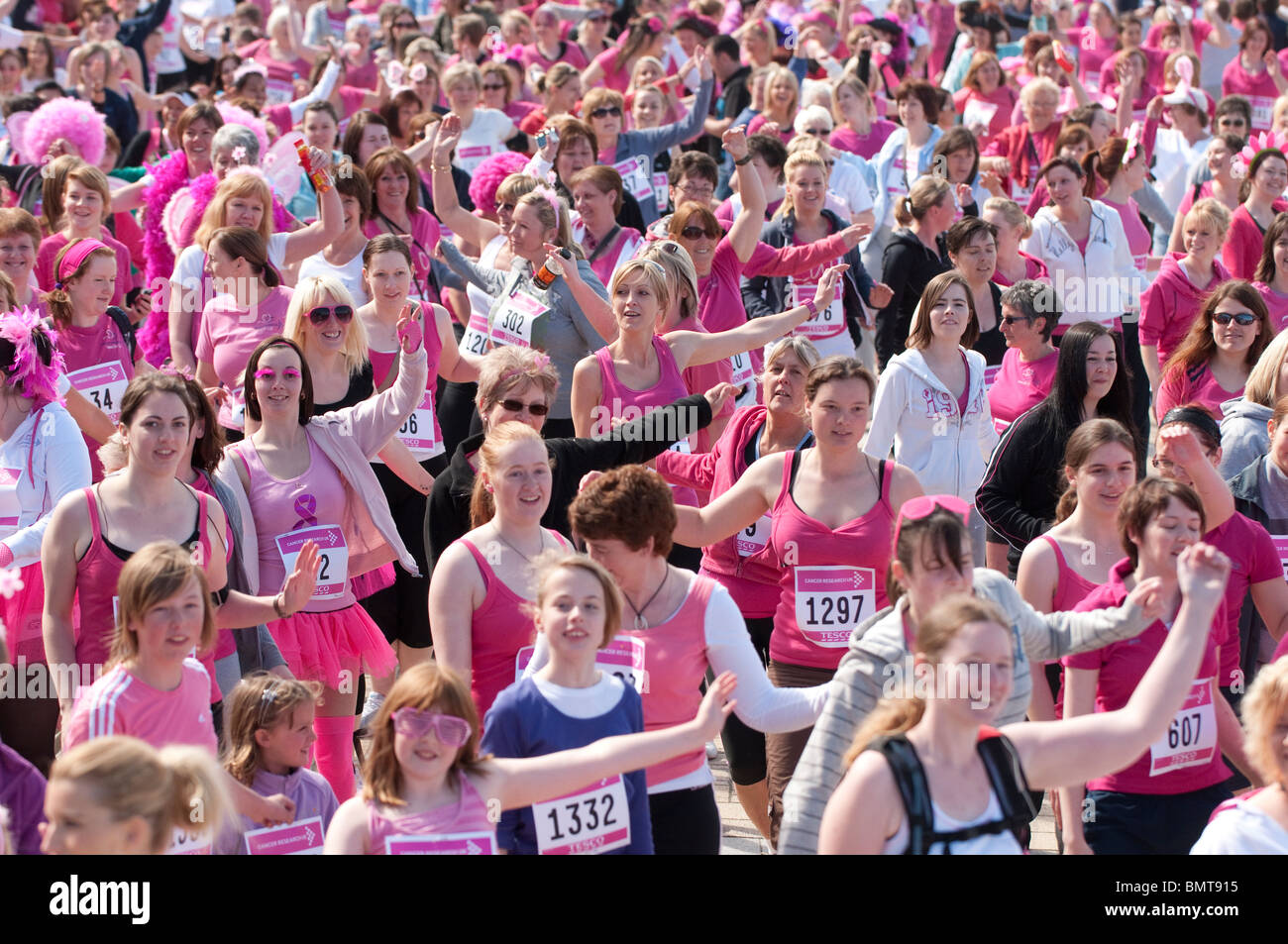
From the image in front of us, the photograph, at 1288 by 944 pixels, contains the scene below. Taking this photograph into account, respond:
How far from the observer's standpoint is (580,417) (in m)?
6.32

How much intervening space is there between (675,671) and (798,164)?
193 inches

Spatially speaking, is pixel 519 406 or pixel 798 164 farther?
pixel 798 164

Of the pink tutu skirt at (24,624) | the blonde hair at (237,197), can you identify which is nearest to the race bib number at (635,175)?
the blonde hair at (237,197)

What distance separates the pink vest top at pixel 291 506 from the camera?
Answer: 536cm

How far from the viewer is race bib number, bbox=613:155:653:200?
429 inches

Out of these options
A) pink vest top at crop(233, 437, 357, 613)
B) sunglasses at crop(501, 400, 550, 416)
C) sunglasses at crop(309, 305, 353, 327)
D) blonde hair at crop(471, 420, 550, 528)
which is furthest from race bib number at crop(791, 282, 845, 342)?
blonde hair at crop(471, 420, 550, 528)

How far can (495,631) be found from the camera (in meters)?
4.54

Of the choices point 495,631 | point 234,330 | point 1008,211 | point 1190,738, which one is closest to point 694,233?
point 1008,211

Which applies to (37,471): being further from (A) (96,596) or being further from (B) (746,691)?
(B) (746,691)

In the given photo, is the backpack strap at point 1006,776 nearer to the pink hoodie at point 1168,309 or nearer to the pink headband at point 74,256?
the pink headband at point 74,256

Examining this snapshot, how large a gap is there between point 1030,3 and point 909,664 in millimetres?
16276

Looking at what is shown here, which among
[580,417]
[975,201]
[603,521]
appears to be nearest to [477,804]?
[603,521]

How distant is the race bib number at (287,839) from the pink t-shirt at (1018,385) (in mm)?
3372
